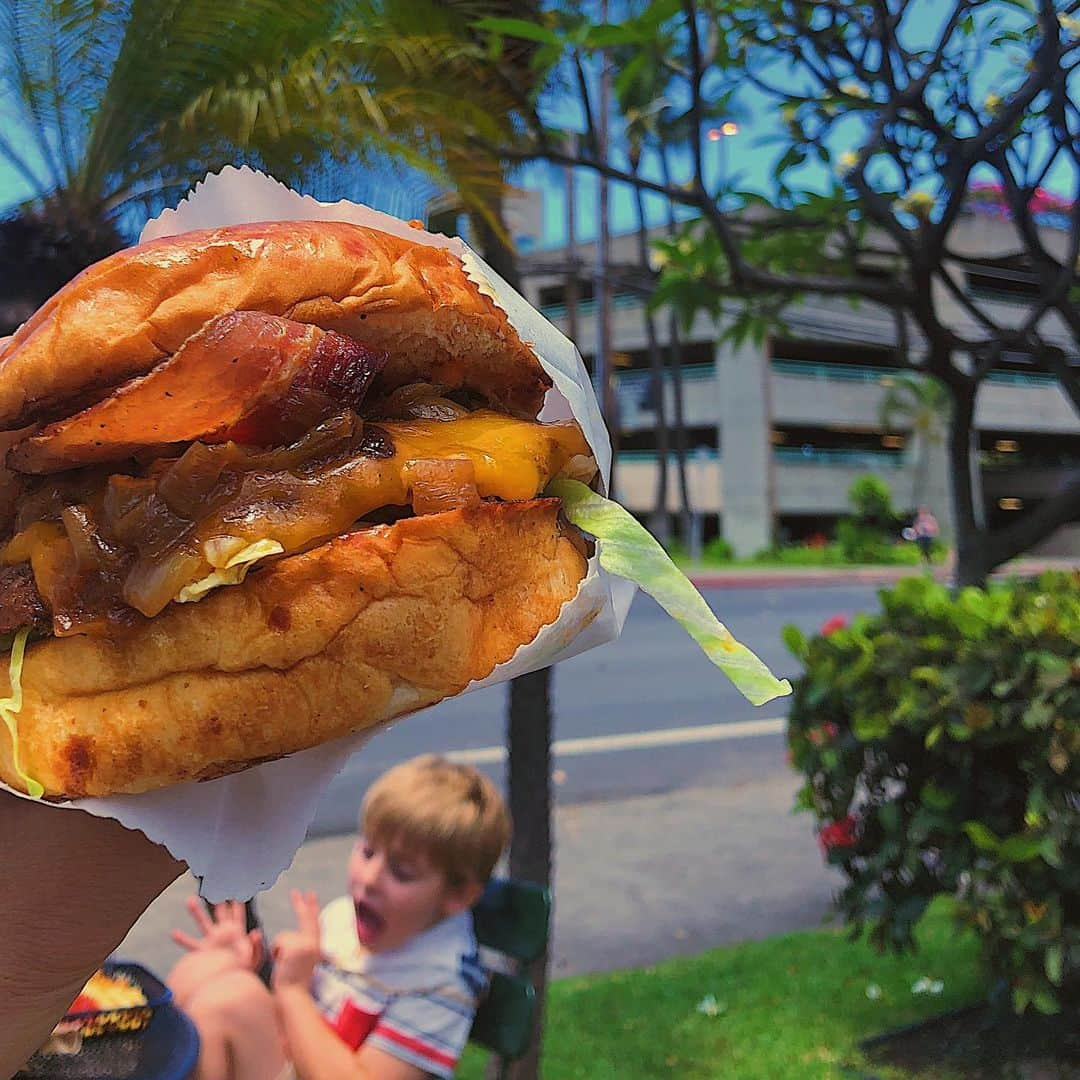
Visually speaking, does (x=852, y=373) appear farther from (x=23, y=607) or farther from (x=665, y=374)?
(x=23, y=607)

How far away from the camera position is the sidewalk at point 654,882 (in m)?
5.09

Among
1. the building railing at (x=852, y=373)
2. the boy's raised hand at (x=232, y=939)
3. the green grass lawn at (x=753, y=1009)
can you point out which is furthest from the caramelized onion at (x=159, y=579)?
the building railing at (x=852, y=373)

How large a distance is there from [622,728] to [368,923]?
6.83 metres

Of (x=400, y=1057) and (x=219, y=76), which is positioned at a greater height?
(x=219, y=76)

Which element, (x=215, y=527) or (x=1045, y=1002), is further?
(x=1045, y=1002)

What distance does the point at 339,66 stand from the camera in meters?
3.00

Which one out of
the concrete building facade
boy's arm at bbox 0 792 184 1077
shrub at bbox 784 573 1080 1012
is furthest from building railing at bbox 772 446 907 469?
boy's arm at bbox 0 792 184 1077

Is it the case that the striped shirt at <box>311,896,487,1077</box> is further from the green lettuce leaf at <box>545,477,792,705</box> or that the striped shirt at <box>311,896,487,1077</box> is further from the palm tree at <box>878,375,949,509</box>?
the palm tree at <box>878,375,949,509</box>

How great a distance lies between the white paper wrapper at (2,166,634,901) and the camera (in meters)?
1.30

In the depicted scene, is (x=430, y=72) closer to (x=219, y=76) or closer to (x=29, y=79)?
(x=219, y=76)

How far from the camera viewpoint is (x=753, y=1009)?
13.7 ft

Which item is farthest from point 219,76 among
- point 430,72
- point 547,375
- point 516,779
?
point 516,779

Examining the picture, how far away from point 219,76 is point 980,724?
10.7ft

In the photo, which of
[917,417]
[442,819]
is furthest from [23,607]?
[917,417]
